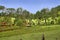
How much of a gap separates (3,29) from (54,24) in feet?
8.35

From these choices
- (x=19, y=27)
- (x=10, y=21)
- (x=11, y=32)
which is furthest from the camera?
(x=10, y=21)

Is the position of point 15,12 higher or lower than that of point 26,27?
higher

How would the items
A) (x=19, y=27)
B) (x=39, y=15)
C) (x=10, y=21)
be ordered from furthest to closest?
1. (x=39, y=15)
2. (x=10, y=21)
3. (x=19, y=27)

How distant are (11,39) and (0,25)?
151 cm

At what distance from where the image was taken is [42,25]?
7359 millimetres

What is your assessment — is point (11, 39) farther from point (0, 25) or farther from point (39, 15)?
point (39, 15)

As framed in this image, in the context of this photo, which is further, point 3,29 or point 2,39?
point 3,29

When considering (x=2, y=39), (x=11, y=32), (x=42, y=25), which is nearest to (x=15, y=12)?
(x=42, y=25)

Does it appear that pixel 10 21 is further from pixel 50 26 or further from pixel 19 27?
pixel 50 26

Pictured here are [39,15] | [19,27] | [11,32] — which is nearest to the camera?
[11,32]

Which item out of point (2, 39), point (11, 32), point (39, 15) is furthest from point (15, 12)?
point (2, 39)

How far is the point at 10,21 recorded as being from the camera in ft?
23.8

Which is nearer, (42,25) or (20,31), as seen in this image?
(20,31)

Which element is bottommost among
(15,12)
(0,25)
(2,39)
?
(2,39)
